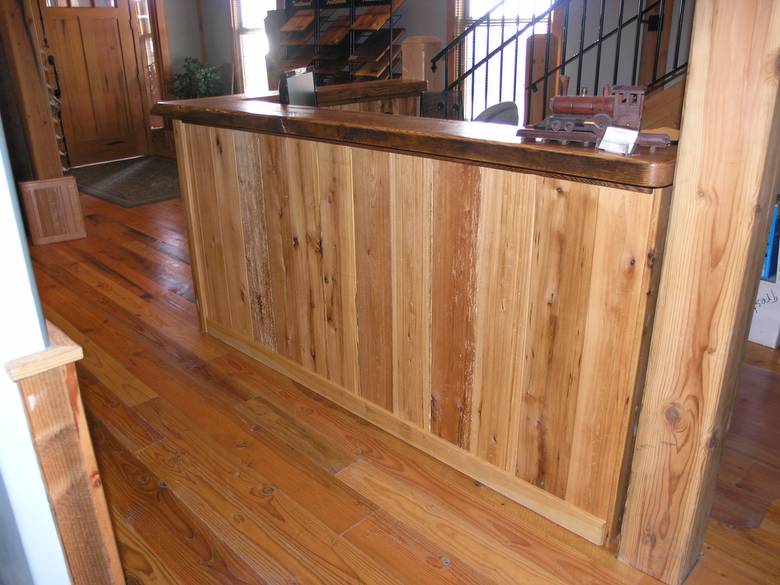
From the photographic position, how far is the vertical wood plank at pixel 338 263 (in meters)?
1.96

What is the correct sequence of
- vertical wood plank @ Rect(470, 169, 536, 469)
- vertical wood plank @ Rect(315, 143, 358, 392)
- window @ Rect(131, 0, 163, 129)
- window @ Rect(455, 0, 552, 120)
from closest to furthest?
vertical wood plank @ Rect(470, 169, 536, 469) < vertical wood plank @ Rect(315, 143, 358, 392) < window @ Rect(455, 0, 552, 120) < window @ Rect(131, 0, 163, 129)

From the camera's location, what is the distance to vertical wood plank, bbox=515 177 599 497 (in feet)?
4.69

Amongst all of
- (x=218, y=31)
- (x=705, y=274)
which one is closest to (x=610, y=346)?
(x=705, y=274)

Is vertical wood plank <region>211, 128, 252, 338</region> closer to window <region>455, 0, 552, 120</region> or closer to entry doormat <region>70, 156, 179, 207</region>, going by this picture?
entry doormat <region>70, 156, 179, 207</region>

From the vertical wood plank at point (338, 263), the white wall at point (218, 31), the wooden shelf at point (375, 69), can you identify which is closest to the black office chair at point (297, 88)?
the vertical wood plank at point (338, 263)

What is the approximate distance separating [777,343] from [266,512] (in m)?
2.15

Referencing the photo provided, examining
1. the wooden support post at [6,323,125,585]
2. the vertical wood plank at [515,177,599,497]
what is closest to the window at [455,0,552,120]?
the vertical wood plank at [515,177,599,497]

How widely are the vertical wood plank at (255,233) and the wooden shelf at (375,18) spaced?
419 cm

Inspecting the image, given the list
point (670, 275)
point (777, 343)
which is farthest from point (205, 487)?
point (777, 343)

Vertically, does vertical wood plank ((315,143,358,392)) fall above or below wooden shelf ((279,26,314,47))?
below

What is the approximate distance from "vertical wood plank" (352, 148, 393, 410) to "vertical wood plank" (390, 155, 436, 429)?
3cm

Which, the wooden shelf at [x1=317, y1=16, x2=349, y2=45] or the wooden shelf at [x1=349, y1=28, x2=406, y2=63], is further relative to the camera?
the wooden shelf at [x1=317, y1=16, x2=349, y2=45]

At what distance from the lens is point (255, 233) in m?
2.38

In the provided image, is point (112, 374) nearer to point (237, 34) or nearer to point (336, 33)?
point (336, 33)
